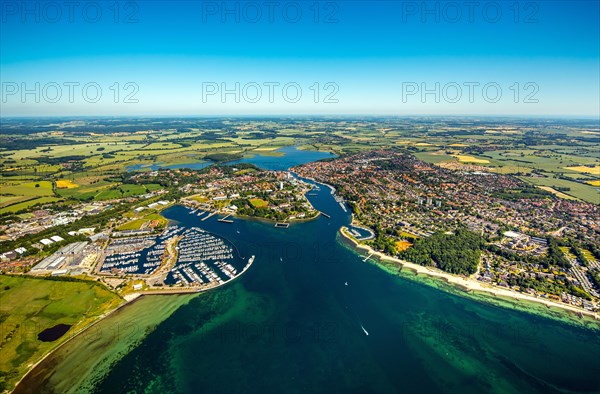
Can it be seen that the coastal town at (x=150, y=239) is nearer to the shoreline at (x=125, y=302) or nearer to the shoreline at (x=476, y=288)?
the shoreline at (x=125, y=302)

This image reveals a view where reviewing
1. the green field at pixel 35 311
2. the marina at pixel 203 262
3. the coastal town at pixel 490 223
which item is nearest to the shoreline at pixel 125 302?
the green field at pixel 35 311

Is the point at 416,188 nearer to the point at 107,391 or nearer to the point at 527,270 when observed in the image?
the point at 527,270

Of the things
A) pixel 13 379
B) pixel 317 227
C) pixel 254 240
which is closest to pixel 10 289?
pixel 13 379

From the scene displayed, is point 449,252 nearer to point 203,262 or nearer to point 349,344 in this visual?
point 349,344

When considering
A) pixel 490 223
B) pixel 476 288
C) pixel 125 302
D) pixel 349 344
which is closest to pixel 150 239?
pixel 125 302

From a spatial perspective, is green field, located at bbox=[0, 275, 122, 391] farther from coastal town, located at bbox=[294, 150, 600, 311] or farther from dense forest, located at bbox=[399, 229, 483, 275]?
dense forest, located at bbox=[399, 229, 483, 275]

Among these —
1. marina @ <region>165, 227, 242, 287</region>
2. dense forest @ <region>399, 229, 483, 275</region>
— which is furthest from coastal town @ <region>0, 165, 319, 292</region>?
dense forest @ <region>399, 229, 483, 275</region>
